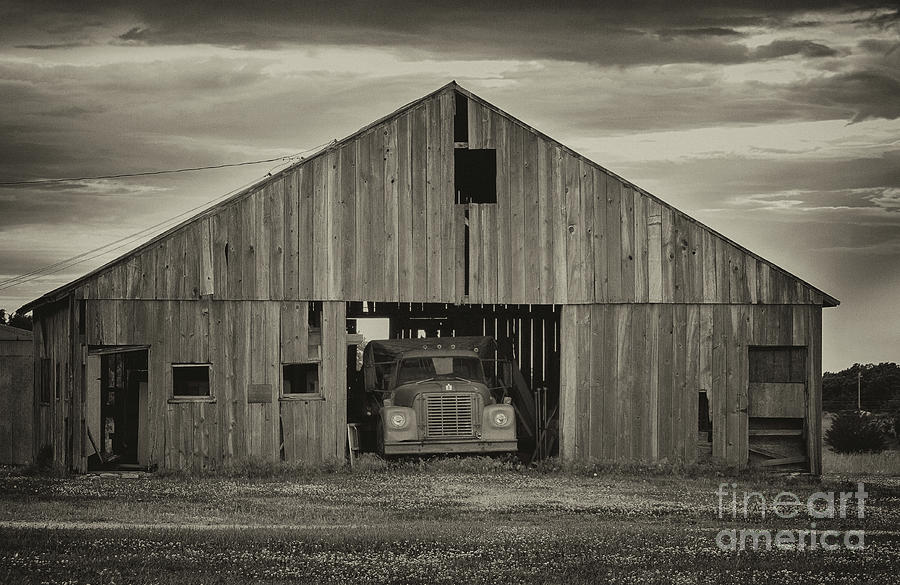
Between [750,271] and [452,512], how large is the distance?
412 inches

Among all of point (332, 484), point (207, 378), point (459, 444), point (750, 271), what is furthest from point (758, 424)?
point (207, 378)

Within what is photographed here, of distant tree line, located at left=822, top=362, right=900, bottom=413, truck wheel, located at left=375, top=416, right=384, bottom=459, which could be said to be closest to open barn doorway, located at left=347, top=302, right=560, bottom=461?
truck wheel, located at left=375, top=416, right=384, bottom=459

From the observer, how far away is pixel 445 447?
23.2 m

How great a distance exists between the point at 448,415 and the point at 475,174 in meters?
6.53

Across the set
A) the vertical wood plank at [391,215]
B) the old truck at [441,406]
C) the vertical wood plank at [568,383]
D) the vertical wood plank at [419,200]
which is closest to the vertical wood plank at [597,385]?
the vertical wood plank at [568,383]

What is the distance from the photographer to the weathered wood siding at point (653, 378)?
24.5 m

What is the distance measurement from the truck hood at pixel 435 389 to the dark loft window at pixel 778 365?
19.1 ft

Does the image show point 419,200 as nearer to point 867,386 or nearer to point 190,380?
point 190,380

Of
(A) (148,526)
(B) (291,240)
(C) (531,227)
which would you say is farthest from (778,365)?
(A) (148,526)

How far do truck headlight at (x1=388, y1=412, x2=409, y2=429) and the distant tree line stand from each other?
4347 centimetres

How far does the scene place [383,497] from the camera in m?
19.4

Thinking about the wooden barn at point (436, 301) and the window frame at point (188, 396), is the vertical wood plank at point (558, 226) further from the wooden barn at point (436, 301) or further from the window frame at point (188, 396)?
the window frame at point (188, 396)

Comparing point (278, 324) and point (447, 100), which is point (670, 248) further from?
point (278, 324)

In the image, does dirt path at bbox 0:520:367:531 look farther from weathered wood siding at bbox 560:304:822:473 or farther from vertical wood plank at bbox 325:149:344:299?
weathered wood siding at bbox 560:304:822:473
